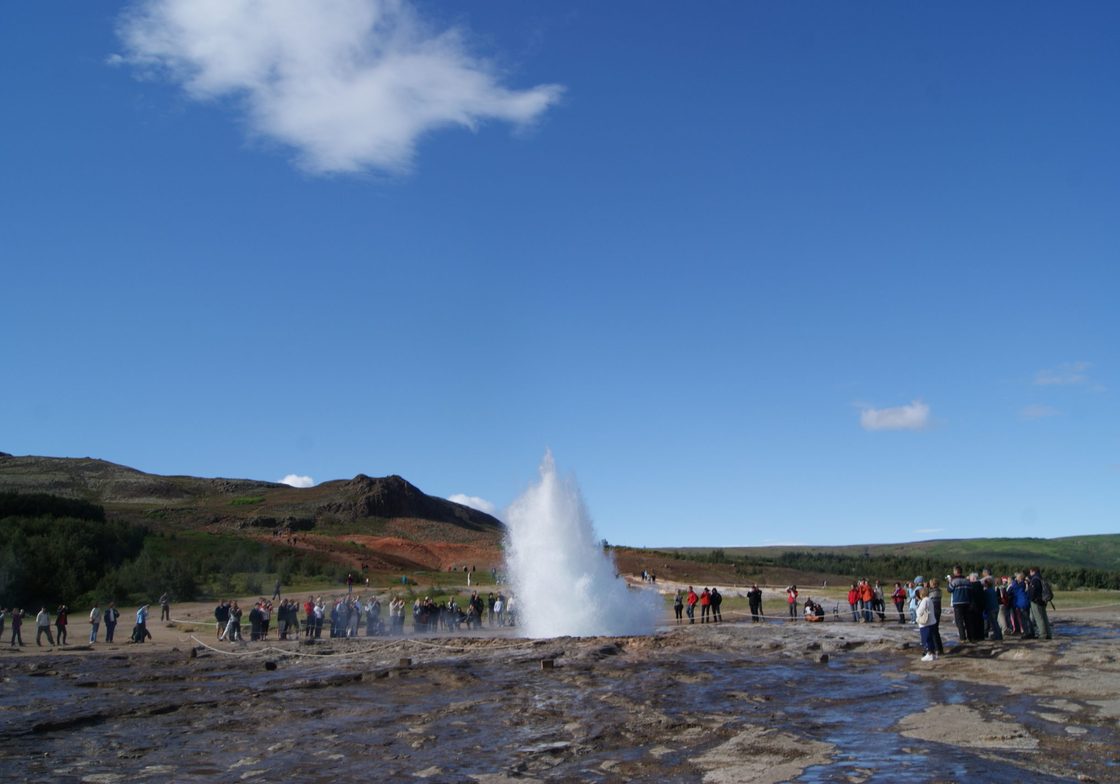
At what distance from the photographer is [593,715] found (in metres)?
13.8

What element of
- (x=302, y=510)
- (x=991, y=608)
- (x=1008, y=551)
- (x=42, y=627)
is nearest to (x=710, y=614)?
(x=991, y=608)

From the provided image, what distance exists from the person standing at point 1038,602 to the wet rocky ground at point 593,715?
429mm

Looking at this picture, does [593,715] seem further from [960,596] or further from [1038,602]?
[1038,602]

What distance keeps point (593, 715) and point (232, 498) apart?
103 meters

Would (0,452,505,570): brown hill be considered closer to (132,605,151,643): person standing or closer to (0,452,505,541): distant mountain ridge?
(0,452,505,541): distant mountain ridge

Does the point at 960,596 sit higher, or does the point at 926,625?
the point at 960,596

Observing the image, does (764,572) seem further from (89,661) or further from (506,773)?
(506,773)

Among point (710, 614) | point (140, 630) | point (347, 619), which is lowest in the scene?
point (710, 614)

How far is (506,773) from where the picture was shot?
401 inches

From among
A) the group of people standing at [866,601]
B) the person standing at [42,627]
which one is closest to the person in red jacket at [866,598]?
the group of people standing at [866,601]

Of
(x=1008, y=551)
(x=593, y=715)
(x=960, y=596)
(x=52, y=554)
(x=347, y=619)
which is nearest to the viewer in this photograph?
(x=593, y=715)

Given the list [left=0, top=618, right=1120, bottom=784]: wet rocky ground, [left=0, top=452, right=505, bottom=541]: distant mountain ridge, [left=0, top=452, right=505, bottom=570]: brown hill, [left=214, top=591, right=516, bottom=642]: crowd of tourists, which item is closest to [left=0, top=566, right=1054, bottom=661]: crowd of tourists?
[left=214, top=591, right=516, bottom=642]: crowd of tourists

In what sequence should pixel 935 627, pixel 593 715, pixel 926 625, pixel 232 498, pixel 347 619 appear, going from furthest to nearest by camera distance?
pixel 232 498, pixel 347 619, pixel 935 627, pixel 926 625, pixel 593 715

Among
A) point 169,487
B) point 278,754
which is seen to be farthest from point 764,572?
point 169,487
